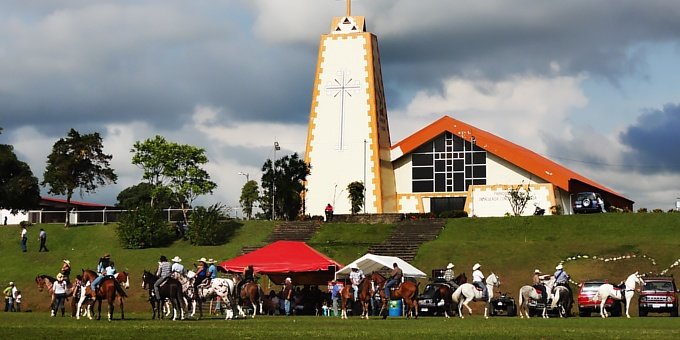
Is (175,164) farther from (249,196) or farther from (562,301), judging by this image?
(562,301)

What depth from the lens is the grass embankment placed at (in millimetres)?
48562

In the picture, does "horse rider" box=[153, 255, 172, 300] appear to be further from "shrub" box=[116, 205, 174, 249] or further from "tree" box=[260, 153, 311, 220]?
"tree" box=[260, 153, 311, 220]

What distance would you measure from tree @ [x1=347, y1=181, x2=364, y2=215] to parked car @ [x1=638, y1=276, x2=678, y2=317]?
34690mm

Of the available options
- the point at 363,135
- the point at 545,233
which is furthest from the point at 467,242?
the point at 363,135

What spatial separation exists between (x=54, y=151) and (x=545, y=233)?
107ft

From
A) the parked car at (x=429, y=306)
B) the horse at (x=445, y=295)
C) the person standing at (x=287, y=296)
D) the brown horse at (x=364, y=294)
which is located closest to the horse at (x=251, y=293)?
the brown horse at (x=364, y=294)

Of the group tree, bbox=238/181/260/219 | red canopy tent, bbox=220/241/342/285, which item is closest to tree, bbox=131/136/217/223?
tree, bbox=238/181/260/219

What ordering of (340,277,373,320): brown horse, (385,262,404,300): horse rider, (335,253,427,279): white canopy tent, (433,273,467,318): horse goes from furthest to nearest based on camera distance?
(335,253,427,279): white canopy tent, (433,273,467,318): horse, (385,262,404,300): horse rider, (340,277,373,320): brown horse

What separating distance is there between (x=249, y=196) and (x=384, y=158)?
18.9 metres

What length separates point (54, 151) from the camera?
224 ft

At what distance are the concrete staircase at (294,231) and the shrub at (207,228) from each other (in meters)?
2.97

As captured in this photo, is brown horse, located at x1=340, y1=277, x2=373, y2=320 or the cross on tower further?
the cross on tower

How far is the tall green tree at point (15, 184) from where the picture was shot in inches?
2783

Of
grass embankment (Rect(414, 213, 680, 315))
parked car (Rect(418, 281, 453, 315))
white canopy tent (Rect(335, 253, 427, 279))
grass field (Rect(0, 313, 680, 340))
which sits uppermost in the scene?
grass embankment (Rect(414, 213, 680, 315))
